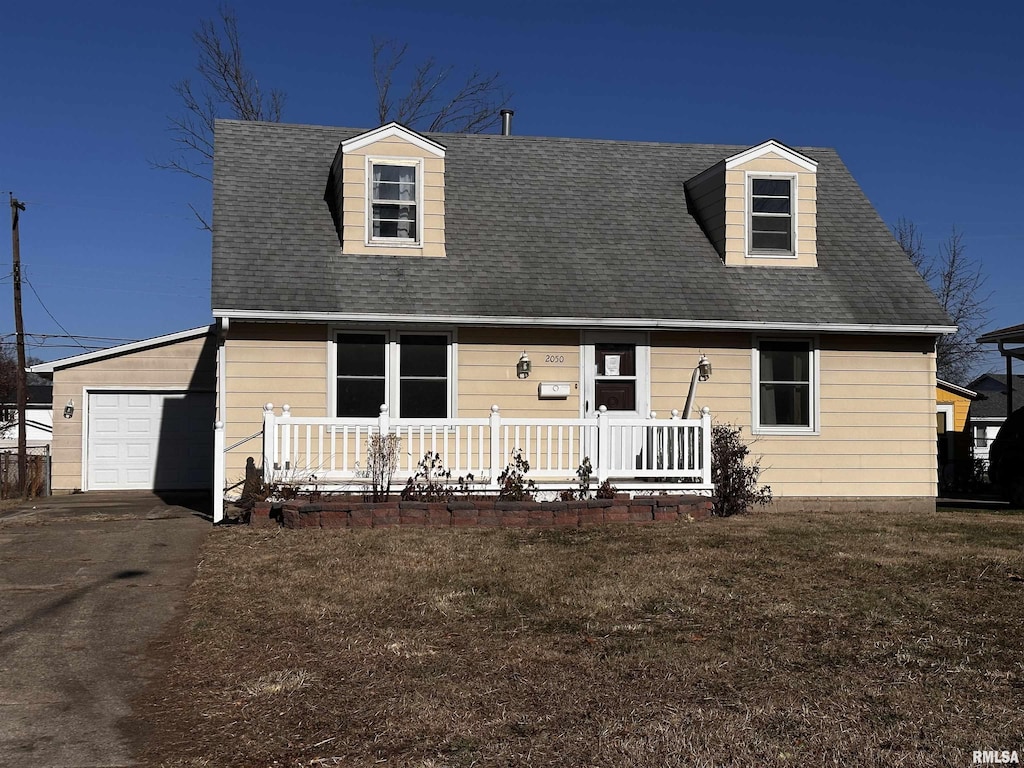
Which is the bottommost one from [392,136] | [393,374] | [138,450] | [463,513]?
[463,513]

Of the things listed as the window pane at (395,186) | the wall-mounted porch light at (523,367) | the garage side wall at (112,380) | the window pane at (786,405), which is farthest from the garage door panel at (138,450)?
the window pane at (786,405)

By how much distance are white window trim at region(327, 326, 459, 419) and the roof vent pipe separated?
643 centimetres

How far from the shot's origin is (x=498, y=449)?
39.6 ft

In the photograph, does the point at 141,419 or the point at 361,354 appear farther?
the point at 141,419

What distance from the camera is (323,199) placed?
1484cm

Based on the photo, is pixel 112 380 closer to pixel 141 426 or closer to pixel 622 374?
pixel 141 426

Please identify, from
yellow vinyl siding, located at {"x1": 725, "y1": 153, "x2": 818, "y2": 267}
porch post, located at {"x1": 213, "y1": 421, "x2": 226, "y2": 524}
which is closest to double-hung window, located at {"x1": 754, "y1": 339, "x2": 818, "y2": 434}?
yellow vinyl siding, located at {"x1": 725, "y1": 153, "x2": 818, "y2": 267}

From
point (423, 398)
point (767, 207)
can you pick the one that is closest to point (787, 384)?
point (767, 207)

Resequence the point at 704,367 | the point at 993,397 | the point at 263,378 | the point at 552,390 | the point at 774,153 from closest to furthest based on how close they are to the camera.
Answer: the point at 263,378
the point at 552,390
the point at 704,367
the point at 774,153
the point at 993,397

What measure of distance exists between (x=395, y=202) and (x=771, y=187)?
222 inches

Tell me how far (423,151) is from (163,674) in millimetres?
9879

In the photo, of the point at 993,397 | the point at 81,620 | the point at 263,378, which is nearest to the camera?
the point at 81,620

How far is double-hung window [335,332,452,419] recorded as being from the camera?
13508 mm

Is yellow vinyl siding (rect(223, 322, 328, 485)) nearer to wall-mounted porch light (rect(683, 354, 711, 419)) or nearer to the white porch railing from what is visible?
the white porch railing
